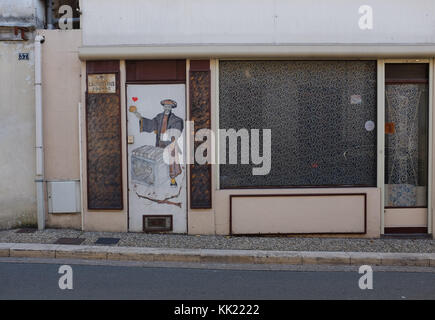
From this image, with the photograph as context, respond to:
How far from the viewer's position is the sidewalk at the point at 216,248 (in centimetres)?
672

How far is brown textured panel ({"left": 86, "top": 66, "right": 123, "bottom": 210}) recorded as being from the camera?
819cm

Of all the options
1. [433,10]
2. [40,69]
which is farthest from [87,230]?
[433,10]

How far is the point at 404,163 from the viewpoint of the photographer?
27.7 ft

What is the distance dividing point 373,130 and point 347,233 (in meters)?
1.96

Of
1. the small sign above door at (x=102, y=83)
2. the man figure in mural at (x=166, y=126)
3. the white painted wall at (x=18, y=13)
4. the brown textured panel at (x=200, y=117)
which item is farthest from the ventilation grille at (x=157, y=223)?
the white painted wall at (x=18, y=13)

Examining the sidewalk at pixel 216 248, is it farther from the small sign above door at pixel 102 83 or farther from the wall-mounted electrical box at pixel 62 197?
the small sign above door at pixel 102 83

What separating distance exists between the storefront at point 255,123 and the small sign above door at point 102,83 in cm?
2

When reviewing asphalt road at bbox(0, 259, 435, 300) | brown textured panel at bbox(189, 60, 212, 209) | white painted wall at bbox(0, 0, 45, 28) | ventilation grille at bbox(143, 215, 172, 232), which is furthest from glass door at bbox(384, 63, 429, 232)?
white painted wall at bbox(0, 0, 45, 28)

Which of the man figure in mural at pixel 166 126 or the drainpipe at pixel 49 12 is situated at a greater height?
the drainpipe at pixel 49 12

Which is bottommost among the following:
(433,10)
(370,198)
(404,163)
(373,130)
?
(370,198)
